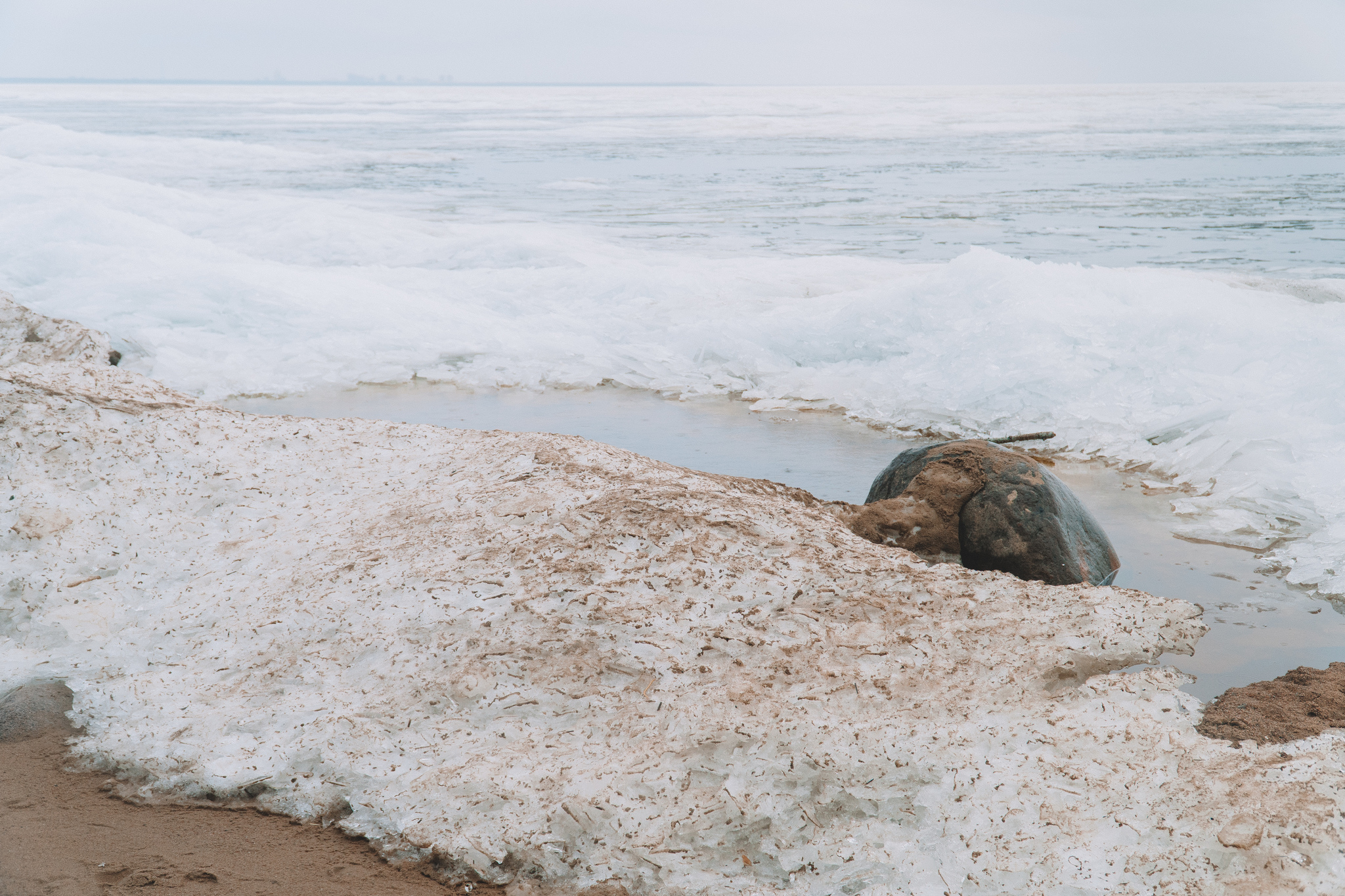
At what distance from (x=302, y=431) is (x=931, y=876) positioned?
358cm

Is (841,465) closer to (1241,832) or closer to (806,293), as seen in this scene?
(1241,832)

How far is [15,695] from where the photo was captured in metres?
3.02

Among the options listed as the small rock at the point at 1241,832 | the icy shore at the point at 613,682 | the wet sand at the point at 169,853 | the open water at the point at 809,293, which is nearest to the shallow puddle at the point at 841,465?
the open water at the point at 809,293

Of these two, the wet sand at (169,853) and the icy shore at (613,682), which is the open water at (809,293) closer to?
the icy shore at (613,682)

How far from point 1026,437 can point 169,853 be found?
544cm

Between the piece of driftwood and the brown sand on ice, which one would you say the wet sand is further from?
→ the piece of driftwood

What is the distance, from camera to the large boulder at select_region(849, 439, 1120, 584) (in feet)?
13.3

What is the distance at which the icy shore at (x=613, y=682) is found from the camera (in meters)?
2.38

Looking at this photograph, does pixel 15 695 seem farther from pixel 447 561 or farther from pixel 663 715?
pixel 663 715

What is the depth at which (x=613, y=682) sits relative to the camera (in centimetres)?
294

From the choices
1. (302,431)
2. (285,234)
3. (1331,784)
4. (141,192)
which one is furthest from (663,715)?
(141,192)

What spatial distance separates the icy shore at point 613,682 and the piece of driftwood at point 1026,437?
9.37ft

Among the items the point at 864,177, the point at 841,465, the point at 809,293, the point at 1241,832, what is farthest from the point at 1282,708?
the point at 864,177

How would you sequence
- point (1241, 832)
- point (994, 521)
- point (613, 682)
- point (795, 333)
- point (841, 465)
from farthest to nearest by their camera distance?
point (795, 333)
point (841, 465)
point (994, 521)
point (613, 682)
point (1241, 832)
